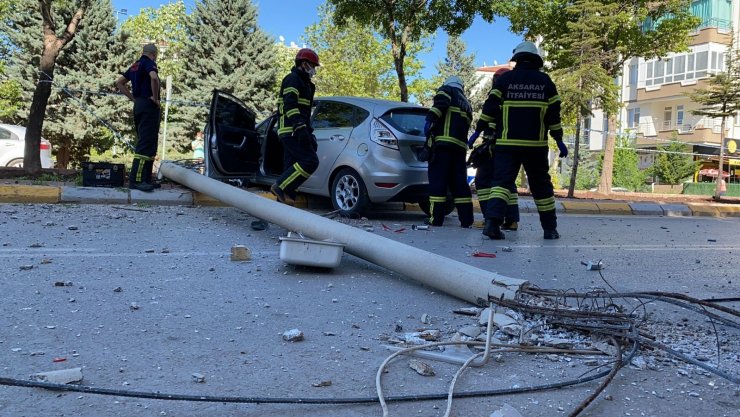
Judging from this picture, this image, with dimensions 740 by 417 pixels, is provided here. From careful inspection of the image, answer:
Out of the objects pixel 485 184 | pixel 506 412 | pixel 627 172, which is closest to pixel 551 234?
pixel 485 184

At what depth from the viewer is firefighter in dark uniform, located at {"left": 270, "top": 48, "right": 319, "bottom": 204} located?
294 inches

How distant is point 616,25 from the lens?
49.8 ft

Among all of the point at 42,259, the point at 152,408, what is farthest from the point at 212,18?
the point at 152,408

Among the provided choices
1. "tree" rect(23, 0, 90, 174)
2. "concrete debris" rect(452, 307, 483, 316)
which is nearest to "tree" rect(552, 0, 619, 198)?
"tree" rect(23, 0, 90, 174)

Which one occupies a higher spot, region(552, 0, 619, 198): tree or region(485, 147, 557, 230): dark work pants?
region(552, 0, 619, 198): tree

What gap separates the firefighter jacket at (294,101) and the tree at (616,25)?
8.99m

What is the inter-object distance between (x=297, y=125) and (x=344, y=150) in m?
0.94

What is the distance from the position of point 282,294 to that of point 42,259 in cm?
203

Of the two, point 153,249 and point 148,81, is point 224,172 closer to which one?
point 148,81

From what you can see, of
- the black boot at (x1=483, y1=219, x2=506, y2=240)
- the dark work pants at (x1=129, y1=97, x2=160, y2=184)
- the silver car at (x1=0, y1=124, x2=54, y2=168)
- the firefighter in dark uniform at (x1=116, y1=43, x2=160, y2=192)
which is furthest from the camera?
the silver car at (x1=0, y1=124, x2=54, y2=168)

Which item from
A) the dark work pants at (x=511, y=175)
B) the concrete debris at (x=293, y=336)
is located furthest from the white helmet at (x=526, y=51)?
the concrete debris at (x=293, y=336)

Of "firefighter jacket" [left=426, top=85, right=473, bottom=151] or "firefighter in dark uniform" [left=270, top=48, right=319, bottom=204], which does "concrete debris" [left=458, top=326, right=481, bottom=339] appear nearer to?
"firefighter jacket" [left=426, top=85, right=473, bottom=151]

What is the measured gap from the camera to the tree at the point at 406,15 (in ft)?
44.0

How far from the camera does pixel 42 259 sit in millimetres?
4754
